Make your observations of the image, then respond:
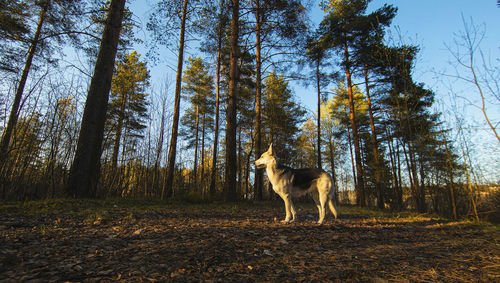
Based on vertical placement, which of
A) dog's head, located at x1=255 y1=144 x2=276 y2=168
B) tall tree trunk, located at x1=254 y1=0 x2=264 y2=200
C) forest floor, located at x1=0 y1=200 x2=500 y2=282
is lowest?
forest floor, located at x1=0 y1=200 x2=500 y2=282

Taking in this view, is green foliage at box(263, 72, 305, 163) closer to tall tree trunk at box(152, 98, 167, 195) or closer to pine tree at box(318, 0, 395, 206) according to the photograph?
pine tree at box(318, 0, 395, 206)

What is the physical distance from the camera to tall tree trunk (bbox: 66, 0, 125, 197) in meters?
5.68

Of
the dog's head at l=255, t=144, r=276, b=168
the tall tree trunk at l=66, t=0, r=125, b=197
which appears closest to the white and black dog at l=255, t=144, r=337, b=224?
the dog's head at l=255, t=144, r=276, b=168

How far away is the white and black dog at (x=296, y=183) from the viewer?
4.59 meters

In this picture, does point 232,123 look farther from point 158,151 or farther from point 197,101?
point 197,101

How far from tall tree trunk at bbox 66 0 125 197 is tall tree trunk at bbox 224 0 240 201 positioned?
439cm

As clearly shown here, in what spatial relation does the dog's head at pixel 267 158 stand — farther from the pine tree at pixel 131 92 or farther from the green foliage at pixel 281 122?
the pine tree at pixel 131 92

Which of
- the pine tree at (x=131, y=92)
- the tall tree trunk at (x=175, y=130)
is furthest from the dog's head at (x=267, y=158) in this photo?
the pine tree at (x=131, y=92)

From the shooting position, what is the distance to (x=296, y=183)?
4746 mm

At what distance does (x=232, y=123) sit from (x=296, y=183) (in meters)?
4.72

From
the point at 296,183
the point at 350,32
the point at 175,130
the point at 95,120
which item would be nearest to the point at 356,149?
the point at 350,32

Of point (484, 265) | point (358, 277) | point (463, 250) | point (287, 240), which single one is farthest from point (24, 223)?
point (463, 250)

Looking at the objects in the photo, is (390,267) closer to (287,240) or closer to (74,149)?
(287,240)

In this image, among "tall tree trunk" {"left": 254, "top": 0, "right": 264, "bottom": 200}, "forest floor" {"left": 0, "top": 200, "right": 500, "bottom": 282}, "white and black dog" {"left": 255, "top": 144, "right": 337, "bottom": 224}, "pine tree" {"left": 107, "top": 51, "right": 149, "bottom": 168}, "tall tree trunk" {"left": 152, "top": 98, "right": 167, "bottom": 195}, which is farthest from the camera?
"pine tree" {"left": 107, "top": 51, "right": 149, "bottom": 168}
